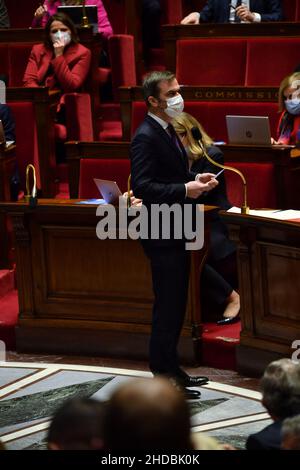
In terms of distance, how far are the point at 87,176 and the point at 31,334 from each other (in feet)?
1.78

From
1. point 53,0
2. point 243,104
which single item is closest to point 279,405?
point 243,104

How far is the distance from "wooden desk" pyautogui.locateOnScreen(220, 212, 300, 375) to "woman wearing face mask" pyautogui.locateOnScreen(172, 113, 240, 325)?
0.53ft

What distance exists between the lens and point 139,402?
1.07 meters

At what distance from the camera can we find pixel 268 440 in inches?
61.1

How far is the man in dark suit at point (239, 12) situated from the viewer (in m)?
4.03

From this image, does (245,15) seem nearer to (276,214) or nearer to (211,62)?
(211,62)

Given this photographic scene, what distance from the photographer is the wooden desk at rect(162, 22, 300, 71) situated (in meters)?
3.85

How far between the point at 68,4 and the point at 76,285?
1855 millimetres

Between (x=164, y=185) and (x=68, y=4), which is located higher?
(x=68, y=4)

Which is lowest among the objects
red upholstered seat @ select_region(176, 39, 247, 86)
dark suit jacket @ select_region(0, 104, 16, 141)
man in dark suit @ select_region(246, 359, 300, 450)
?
man in dark suit @ select_region(246, 359, 300, 450)

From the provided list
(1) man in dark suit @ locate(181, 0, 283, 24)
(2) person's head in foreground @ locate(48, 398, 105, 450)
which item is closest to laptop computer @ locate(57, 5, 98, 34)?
(1) man in dark suit @ locate(181, 0, 283, 24)

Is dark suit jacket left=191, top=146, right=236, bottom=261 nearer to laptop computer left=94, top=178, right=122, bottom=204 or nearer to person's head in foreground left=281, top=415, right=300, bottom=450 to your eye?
laptop computer left=94, top=178, right=122, bottom=204

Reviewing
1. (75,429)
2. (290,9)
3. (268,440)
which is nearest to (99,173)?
(290,9)
